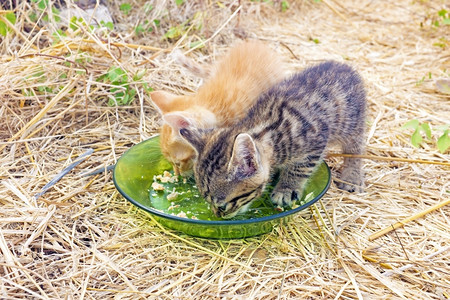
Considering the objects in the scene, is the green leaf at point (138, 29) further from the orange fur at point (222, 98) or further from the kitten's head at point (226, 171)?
the kitten's head at point (226, 171)

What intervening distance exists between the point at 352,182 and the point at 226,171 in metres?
0.98

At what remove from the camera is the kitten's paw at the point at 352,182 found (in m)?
2.58

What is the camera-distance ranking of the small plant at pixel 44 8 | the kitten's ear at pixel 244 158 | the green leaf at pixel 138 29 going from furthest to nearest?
the green leaf at pixel 138 29, the small plant at pixel 44 8, the kitten's ear at pixel 244 158

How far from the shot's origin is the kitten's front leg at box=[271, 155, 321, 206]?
237cm

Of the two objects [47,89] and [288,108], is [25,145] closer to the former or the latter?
[47,89]

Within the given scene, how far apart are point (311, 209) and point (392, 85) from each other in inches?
79.4

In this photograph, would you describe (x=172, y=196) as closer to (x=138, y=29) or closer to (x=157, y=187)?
(x=157, y=187)

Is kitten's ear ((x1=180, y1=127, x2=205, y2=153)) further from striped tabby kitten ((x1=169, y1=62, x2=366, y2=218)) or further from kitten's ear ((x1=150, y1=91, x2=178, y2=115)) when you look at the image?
kitten's ear ((x1=150, y1=91, x2=178, y2=115))

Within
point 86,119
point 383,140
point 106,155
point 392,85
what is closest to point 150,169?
point 106,155

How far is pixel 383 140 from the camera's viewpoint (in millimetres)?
3076

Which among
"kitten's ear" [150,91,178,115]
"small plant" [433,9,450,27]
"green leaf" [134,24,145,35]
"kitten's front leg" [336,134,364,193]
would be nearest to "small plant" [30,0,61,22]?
"green leaf" [134,24,145,35]

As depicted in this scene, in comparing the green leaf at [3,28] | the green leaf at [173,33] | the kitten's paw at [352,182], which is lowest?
the kitten's paw at [352,182]

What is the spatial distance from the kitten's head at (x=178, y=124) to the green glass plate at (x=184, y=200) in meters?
0.11

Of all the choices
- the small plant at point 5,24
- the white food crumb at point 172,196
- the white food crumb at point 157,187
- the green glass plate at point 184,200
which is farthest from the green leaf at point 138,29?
the white food crumb at point 172,196
